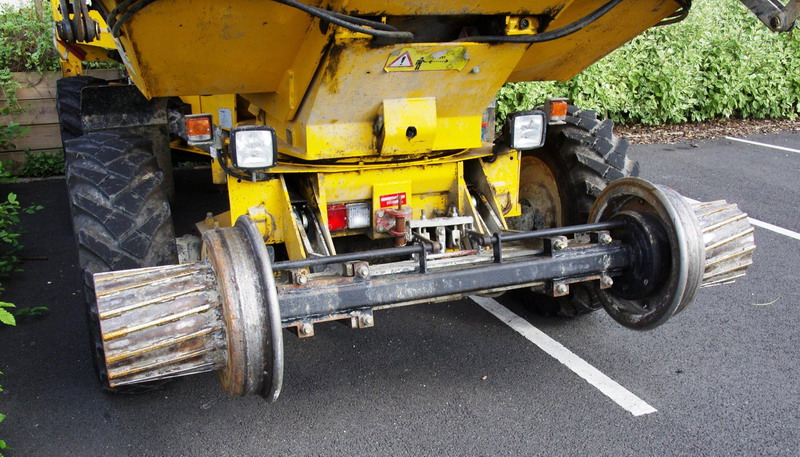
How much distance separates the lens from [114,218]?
3.26 metres

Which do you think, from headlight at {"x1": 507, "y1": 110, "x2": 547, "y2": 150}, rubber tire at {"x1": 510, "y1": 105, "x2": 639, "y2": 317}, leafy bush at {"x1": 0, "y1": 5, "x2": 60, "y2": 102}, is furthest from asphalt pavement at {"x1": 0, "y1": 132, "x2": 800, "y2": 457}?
leafy bush at {"x1": 0, "y1": 5, "x2": 60, "y2": 102}

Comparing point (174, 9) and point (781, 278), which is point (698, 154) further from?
point (174, 9)

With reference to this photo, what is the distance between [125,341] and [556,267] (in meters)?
1.80

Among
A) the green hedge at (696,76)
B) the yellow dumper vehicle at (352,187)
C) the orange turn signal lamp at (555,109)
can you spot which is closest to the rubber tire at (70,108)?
the yellow dumper vehicle at (352,187)

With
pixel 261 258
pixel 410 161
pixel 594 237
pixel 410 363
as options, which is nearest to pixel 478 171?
pixel 410 161

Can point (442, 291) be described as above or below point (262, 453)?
above

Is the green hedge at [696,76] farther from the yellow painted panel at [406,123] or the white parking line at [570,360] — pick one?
the yellow painted panel at [406,123]

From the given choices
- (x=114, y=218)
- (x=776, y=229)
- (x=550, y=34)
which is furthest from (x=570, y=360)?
(x=776, y=229)

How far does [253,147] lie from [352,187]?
63cm

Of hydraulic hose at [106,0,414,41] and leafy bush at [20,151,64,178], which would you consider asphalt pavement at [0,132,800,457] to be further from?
leafy bush at [20,151,64,178]

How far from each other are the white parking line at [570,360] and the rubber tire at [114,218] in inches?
83.1

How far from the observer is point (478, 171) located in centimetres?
400

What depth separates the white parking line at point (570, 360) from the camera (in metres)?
3.43

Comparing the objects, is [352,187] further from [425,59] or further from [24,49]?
[24,49]
